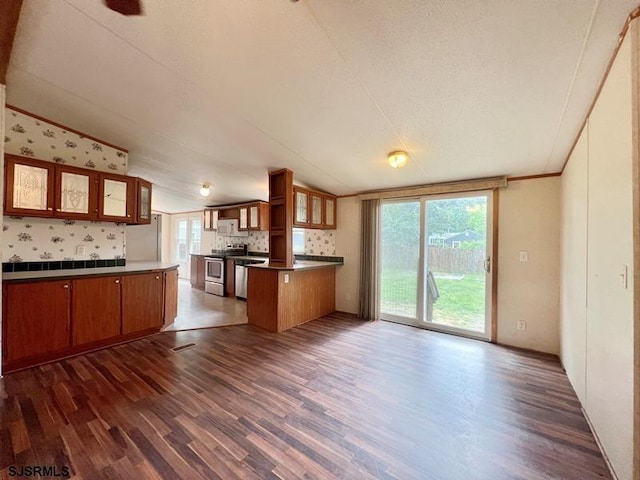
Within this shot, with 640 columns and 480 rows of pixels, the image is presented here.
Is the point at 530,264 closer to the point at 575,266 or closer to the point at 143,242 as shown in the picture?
the point at 575,266

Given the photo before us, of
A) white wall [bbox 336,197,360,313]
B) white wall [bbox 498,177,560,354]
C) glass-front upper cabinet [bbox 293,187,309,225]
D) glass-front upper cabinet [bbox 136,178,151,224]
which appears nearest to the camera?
white wall [bbox 498,177,560,354]

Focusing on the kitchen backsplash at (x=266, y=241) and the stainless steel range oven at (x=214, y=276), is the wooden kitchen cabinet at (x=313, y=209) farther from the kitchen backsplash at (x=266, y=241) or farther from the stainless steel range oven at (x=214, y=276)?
the stainless steel range oven at (x=214, y=276)

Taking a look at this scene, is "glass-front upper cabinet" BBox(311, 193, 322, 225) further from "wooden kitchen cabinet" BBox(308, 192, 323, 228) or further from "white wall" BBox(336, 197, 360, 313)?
"white wall" BBox(336, 197, 360, 313)

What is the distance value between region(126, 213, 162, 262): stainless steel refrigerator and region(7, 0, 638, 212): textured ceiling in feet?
8.31

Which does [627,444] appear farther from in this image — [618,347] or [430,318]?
[430,318]

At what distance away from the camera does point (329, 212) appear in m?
4.71

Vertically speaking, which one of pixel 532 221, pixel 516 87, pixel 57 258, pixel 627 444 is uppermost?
pixel 516 87

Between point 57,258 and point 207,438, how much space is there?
294 cm

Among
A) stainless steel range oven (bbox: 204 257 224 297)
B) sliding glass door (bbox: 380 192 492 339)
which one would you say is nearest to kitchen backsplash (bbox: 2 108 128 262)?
stainless steel range oven (bbox: 204 257 224 297)

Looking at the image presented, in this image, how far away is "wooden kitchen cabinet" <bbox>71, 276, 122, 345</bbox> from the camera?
8.68ft

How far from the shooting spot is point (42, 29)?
1.64 metres

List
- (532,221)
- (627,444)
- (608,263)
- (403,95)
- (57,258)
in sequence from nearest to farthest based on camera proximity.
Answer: (627,444)
(608,263)
(403,95)
(57,258)
(532,221)

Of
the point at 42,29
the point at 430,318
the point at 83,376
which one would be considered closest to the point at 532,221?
the point at 430,318

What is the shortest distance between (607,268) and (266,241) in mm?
5586
